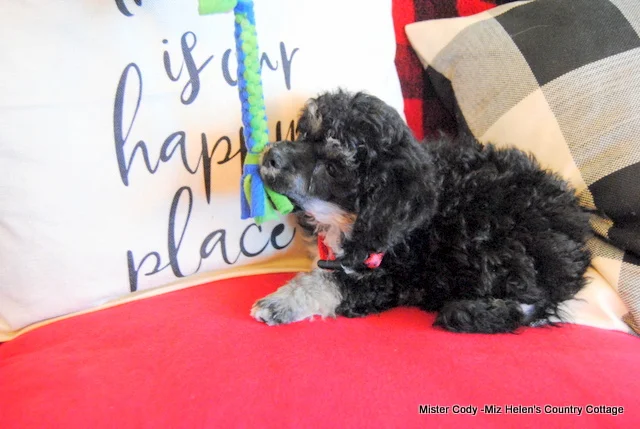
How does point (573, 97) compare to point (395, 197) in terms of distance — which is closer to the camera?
point (395, 197)

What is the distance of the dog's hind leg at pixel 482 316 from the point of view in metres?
1.25

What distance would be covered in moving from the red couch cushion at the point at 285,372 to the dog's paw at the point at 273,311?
0.08 feet

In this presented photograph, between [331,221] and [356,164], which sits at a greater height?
[356,164]

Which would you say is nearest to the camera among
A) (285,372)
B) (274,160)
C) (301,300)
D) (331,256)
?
(285,372)

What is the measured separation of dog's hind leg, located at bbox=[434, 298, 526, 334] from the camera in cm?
125

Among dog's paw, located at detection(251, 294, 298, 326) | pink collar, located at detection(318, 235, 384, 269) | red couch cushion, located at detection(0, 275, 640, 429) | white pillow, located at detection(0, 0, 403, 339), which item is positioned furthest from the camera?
pink collar, located at detection(318, 235, 384, 269)

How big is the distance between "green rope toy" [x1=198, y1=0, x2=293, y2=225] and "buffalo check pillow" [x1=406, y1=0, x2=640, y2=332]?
2.38ft

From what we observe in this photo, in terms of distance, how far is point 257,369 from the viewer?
1.04m

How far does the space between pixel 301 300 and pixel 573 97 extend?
3.12 ft

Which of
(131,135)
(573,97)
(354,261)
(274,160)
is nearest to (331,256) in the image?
(354,261)

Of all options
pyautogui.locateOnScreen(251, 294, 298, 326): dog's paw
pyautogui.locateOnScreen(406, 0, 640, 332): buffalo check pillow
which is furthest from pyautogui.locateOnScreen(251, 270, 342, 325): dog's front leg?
pyautogui.locateOnScreen(406, 0, 640, 332): buffalo check pillow

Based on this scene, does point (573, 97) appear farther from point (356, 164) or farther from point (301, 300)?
point (301, 300)

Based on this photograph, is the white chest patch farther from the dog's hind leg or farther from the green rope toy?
the dog's hind leg

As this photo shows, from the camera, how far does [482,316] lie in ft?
4.13
